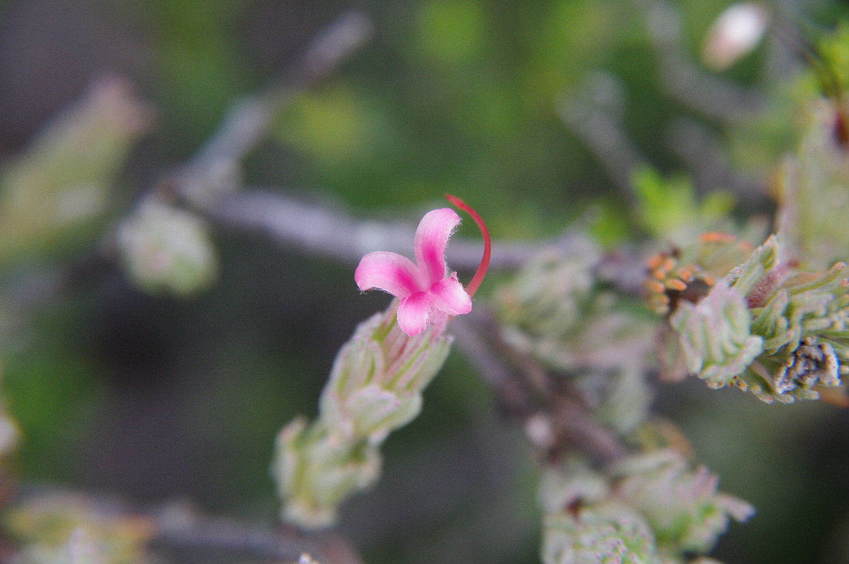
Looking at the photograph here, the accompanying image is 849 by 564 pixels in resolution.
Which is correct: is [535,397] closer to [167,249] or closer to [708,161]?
[167,249]

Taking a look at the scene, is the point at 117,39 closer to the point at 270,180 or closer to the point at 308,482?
the point at 270,180

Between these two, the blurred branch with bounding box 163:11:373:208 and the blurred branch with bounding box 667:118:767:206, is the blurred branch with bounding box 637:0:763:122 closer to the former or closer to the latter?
the blurred branch with bounding box 667:118:767:206

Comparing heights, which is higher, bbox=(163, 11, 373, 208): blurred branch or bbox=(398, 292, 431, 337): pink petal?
bbox=(163, 11, 373, 208): blurred branch

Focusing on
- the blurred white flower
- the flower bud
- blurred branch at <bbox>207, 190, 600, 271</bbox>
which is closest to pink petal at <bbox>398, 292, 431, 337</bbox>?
blurred branch at <bbox>207, 190, 600, 271</bbox>

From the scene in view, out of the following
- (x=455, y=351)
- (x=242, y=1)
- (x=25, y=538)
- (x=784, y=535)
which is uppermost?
(x=242, y=1)

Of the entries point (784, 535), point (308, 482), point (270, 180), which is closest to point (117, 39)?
point (270, 180)

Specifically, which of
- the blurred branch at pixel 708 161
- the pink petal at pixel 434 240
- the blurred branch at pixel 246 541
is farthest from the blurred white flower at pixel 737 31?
the blurred branch at pixel 246 541

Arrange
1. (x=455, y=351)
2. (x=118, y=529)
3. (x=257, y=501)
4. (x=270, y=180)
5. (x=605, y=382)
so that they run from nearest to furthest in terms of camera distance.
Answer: (x=605, y=382) → (x=118, y=529) → (x=455, y=351) → (x=257, y=501) → (x=270, y=180)

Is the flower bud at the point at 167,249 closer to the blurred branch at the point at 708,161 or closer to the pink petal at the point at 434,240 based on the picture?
the pink petal at the point at 434,240
